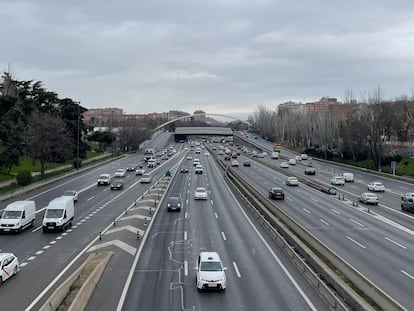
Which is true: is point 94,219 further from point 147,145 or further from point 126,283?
point 147,145

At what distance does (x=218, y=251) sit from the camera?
2720cm

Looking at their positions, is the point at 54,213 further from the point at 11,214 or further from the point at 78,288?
the point at 78,288

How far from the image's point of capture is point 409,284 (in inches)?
811

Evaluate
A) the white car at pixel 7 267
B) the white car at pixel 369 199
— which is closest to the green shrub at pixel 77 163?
the white car at pixel 369 199

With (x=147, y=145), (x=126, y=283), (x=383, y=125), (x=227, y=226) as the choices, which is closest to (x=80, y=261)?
(x=126, y=283)

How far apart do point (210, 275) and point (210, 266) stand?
704mm

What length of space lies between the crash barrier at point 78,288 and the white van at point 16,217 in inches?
416

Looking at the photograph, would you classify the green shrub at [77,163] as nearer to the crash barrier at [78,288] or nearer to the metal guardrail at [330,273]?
the metal guardrail at [330,273]

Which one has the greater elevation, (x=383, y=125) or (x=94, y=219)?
(x=383, y=125)

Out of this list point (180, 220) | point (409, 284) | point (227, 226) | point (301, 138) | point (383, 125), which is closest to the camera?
point (409, 284)

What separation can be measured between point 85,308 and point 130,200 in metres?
32.9

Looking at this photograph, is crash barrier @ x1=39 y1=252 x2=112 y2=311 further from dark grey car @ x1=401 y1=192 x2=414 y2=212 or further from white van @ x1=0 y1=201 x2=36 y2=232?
dark grey car @ x1=401 y1=192 x2=414 y2=212

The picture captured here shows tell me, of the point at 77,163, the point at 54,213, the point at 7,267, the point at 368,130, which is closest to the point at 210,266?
the point at 7,267

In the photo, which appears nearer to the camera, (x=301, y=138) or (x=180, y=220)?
(x=180, y=220)
